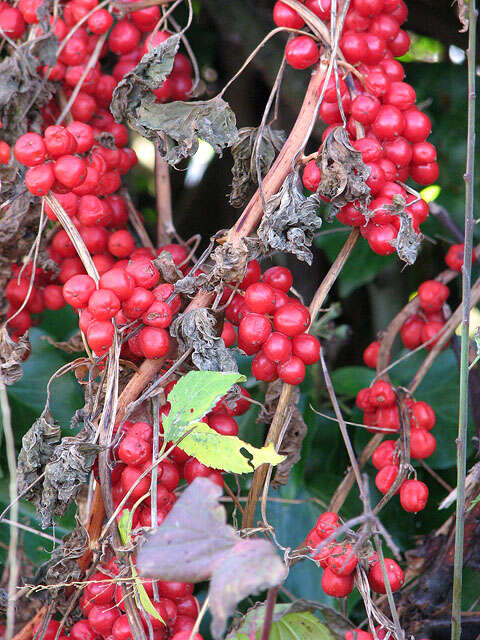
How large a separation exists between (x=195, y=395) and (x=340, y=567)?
230 millimetres

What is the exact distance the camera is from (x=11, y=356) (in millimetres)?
793

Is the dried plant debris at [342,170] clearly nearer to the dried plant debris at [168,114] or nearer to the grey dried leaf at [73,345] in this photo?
the dried plant debris at [168,114]

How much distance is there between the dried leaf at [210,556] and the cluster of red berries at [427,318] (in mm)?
490

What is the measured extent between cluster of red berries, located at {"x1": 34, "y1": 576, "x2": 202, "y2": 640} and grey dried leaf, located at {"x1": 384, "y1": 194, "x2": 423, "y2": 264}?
1.35 ft

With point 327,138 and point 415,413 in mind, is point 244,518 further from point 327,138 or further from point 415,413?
point 327,138

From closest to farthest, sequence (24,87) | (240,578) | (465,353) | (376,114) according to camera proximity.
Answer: (240,578) < (465,353) < (376,114) < (24,87)

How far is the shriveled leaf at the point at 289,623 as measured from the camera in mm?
699

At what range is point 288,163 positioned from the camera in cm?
76

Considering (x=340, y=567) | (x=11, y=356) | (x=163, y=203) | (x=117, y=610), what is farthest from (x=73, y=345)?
(x=340, y=567)

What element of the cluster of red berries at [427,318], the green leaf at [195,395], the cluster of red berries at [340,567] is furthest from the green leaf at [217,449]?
the cluster of red berries at [427,318]

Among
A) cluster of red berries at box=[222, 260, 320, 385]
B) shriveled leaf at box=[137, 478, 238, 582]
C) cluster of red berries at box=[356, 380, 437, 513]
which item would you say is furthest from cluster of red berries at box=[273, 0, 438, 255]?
shriveled leaf at box=[137, 478, 238, 582]

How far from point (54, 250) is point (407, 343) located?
50cm

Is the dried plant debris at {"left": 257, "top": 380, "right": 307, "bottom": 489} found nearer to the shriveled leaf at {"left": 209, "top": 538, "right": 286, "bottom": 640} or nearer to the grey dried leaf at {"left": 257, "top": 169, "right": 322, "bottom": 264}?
the grey dried leaf at {"left": 257, "top": 169, "right": 322, "bottom": 264}

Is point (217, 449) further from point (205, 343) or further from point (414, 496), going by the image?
point (414, 496)
